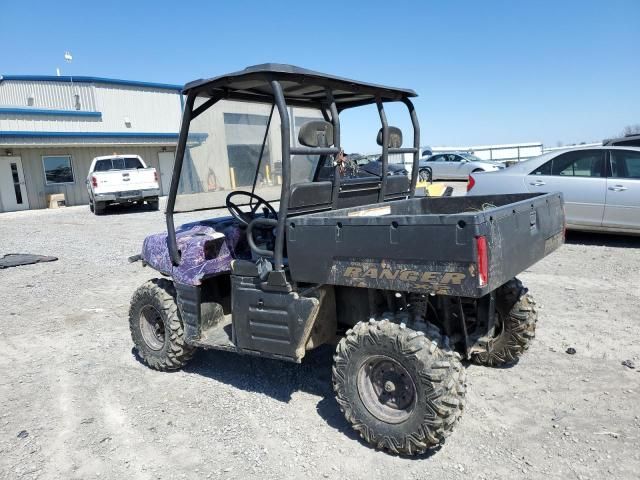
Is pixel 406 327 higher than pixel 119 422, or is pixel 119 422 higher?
pixel 406 327

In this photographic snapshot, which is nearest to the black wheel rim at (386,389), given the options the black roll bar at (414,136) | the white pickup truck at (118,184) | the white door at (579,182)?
the black roll bar at (414,136)

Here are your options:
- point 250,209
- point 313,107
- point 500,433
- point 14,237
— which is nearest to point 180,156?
point 250,209

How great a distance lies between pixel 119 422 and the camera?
3605 millimetres

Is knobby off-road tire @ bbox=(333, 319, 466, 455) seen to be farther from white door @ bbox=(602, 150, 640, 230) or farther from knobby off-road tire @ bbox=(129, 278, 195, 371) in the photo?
white door @ bbox=(602, 150, 640, 230)

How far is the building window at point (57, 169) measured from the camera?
2124cm

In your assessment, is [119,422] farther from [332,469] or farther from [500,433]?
[500,433]

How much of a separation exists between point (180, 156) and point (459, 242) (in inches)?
87.8

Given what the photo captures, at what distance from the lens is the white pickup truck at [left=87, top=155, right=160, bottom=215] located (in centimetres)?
1670

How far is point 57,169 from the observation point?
21.5 m

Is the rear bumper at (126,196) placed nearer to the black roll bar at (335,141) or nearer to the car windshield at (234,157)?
the car windshield at (234,157)

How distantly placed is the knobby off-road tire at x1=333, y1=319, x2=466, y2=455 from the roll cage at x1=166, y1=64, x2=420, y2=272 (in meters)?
0.77

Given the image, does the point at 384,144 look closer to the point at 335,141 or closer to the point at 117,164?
the point at 335,141

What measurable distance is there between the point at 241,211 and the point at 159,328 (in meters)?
1.30

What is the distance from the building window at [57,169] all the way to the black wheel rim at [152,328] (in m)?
19.6
